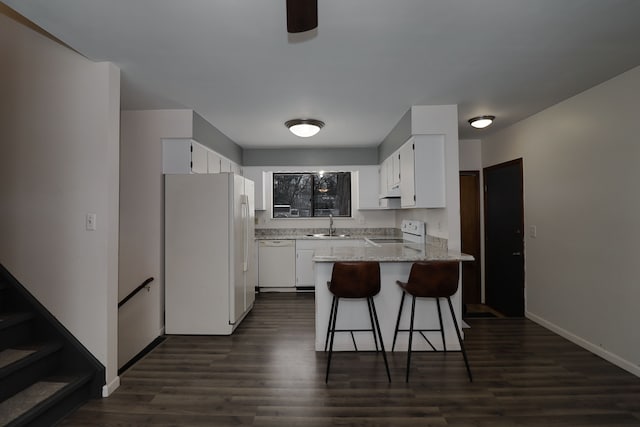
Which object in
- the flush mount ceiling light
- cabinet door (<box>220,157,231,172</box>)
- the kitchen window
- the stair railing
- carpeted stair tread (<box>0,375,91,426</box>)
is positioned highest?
the flush mount ceiling light

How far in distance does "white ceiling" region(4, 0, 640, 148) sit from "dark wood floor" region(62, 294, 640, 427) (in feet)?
8.08

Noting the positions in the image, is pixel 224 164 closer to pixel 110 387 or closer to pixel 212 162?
pixel 212 162

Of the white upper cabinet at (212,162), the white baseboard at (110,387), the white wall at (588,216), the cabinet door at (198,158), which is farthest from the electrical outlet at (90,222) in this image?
the white wall at (588,216)

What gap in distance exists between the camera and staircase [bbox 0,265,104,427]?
187cm

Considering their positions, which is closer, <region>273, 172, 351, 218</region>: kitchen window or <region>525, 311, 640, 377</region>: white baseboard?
<region>525, 311, 640, 377</region>: white baseboard

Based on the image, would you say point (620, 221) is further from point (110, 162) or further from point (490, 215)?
point (110, 162)

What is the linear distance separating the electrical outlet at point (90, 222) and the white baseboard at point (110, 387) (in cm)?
116

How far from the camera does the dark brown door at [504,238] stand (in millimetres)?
3906

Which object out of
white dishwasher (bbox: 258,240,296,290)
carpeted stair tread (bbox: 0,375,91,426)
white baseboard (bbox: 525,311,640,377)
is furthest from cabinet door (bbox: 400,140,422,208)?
carpeted stair tread (bbox: 0,375,91,426)

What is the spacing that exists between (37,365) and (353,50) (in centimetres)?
306

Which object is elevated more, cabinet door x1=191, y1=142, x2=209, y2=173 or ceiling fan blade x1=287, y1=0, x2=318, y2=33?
ceiling fan blade x1=287, y1=0, x2=318, y2=33

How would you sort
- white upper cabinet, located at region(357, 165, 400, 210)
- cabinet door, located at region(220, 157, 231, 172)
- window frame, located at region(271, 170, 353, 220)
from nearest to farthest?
cabinet door, located at region(220, 157, 231, 172) → white upper cabinet, located at region(357, 165, 400, 210) → window frame, located at region(271, 170, 353, 220)

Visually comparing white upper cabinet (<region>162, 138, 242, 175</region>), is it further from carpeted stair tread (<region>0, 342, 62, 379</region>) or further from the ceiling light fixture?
the ceiling light fixture

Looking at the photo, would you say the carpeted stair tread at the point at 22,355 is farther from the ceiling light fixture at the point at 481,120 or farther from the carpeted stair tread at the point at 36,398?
the ceiling light fixture at the point at 481,120
